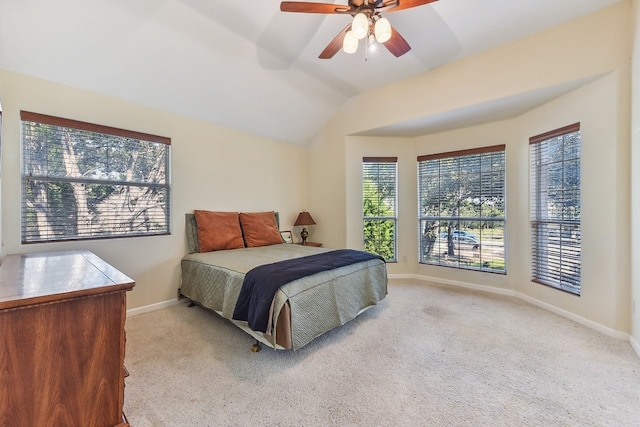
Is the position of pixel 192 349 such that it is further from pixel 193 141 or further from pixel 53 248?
pixel 193 141

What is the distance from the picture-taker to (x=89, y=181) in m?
2.71

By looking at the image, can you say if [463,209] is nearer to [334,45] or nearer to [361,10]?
[334,45]

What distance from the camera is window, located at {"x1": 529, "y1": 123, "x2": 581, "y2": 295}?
2.80 meters

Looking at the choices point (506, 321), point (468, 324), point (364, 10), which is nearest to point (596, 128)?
point (506, 321)

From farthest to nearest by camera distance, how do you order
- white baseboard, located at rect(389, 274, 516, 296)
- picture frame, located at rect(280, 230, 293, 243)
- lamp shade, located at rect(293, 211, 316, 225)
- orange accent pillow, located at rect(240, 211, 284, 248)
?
picture frame, located at rect(280, 230, 293, 243), lamp shade, located at rect(293, 211, 316, 225), orange accent pillow, located at rect(240, 211, 284, 248), white baseboard, located at rect(389, 274, 516, 296)

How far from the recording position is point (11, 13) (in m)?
2.00

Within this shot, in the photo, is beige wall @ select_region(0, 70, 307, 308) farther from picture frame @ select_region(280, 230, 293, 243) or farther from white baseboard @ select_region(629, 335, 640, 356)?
white baseboard @ select_region(629, 335, 640, 356)

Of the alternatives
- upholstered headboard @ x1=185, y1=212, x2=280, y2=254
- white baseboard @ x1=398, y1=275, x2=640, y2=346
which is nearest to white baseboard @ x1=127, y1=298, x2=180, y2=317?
upholstered headboard @ x1=185, y1=212, x2=280, y2=254

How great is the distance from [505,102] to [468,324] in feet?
8.05

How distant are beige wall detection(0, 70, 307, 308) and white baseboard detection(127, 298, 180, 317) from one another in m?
0.04

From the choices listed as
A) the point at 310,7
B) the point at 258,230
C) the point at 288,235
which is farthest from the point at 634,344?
the point at 288,235

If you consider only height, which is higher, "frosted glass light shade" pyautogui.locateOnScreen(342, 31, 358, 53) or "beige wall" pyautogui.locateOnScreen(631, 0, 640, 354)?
"frosted glass light shade" pyautogui.locateOnScreen(342, 31, 358, 53)

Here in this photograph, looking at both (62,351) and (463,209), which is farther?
(463,209)

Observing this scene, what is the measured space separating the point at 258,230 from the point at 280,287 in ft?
6.42
